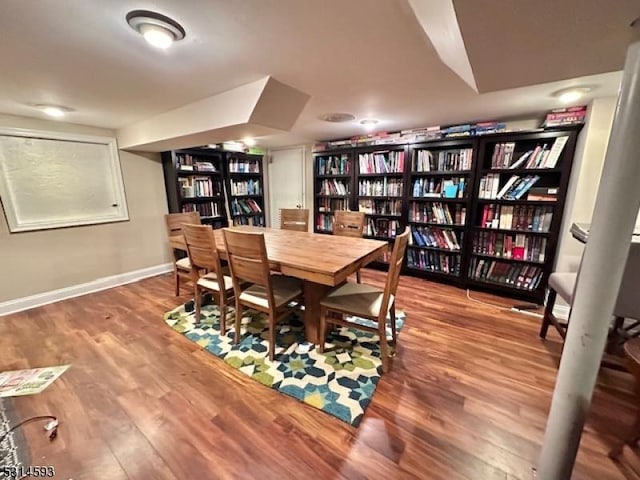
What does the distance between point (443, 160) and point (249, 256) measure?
2.75m

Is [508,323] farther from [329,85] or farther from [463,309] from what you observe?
[329,85]

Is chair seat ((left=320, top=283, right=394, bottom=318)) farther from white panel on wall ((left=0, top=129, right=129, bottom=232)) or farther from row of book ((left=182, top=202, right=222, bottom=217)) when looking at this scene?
white panel on wall ((left=0, top=129, right=129, bottom=232))

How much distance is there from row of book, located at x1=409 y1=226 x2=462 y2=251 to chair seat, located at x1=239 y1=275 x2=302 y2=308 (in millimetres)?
2045

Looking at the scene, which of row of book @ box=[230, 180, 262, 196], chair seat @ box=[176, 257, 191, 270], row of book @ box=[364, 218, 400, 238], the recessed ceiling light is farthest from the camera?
row of book @ box=[230, 180, 262, 196]

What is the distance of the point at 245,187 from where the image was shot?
467 cm

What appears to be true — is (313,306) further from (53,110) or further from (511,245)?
(53,110)

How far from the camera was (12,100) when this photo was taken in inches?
86.3

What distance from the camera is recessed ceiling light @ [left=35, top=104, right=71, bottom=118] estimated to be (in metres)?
2.36

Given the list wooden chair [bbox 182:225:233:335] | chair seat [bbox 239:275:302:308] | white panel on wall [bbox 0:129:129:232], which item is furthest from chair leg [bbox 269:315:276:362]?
white panel on wall [bbox 0:129:129:232]

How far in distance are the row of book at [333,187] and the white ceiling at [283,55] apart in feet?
5.51

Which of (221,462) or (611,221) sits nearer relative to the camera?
(611,221)

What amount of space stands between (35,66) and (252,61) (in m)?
1.37

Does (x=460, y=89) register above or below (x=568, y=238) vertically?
above

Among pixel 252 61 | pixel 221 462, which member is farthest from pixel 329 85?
pixel 221 462
